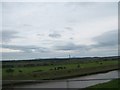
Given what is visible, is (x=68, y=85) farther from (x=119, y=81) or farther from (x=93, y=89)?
(x=119, y=81)

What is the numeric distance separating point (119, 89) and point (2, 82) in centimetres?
354

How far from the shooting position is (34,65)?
137ft

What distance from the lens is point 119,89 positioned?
838 centimetres

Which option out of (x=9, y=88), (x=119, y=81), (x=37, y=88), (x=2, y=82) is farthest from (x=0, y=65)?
(x=119, y=81)

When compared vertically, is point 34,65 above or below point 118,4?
below

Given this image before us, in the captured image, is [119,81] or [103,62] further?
[103,62]

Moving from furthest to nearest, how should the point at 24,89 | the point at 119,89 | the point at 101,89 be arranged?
the point at 24,89
the point at 101,89
the point at 119,89

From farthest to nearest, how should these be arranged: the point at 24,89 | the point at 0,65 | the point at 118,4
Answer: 1. the point at 24,89
2. the point at 118,4
3. the point at 0,65

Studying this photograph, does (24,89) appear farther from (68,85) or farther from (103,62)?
(103,62)

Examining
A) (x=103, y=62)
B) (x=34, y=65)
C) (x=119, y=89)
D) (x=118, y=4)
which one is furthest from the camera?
(x=103, y=62)

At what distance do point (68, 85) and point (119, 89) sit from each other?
219cm

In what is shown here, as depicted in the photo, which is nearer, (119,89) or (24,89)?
(119,89)

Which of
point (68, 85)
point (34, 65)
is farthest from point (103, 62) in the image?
point (68, 85)

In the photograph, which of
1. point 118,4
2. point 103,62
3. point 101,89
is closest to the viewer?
point 118,4
